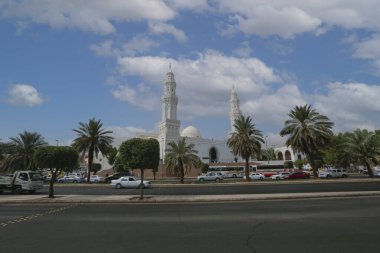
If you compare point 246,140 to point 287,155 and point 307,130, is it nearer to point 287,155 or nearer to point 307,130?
point 307,130

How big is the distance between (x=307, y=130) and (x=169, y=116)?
237 feet

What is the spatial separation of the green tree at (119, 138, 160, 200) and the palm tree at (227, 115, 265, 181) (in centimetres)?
3175

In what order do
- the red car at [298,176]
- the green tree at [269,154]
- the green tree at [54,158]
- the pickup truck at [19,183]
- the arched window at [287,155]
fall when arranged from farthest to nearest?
the arched window at [287,155]
the green tree at [269,154]
the red car at [298,176]
the pickup truck at [19,183]
the green tree at [54,158]

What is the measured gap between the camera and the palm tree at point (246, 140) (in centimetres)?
5744

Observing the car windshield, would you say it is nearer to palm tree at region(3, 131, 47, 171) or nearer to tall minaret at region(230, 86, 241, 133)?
palm tree at region(3, 131, 47, 171)

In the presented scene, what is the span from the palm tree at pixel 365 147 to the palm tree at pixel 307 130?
15.6 feet

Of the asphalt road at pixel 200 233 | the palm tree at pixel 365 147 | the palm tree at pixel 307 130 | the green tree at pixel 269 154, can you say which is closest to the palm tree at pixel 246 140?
the palm tree at pixel 307 130

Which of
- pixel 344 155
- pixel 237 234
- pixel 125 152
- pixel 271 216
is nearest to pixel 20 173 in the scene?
pixel 125 152

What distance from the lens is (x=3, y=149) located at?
67875 millimetres

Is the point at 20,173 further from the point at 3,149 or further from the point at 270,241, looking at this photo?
the point at 3,149

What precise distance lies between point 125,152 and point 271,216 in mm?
14424

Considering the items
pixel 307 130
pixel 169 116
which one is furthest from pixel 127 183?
pixel 169 116

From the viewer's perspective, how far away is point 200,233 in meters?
11.2

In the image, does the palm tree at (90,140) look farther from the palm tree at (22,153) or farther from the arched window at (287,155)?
the arched window at (287,155)
